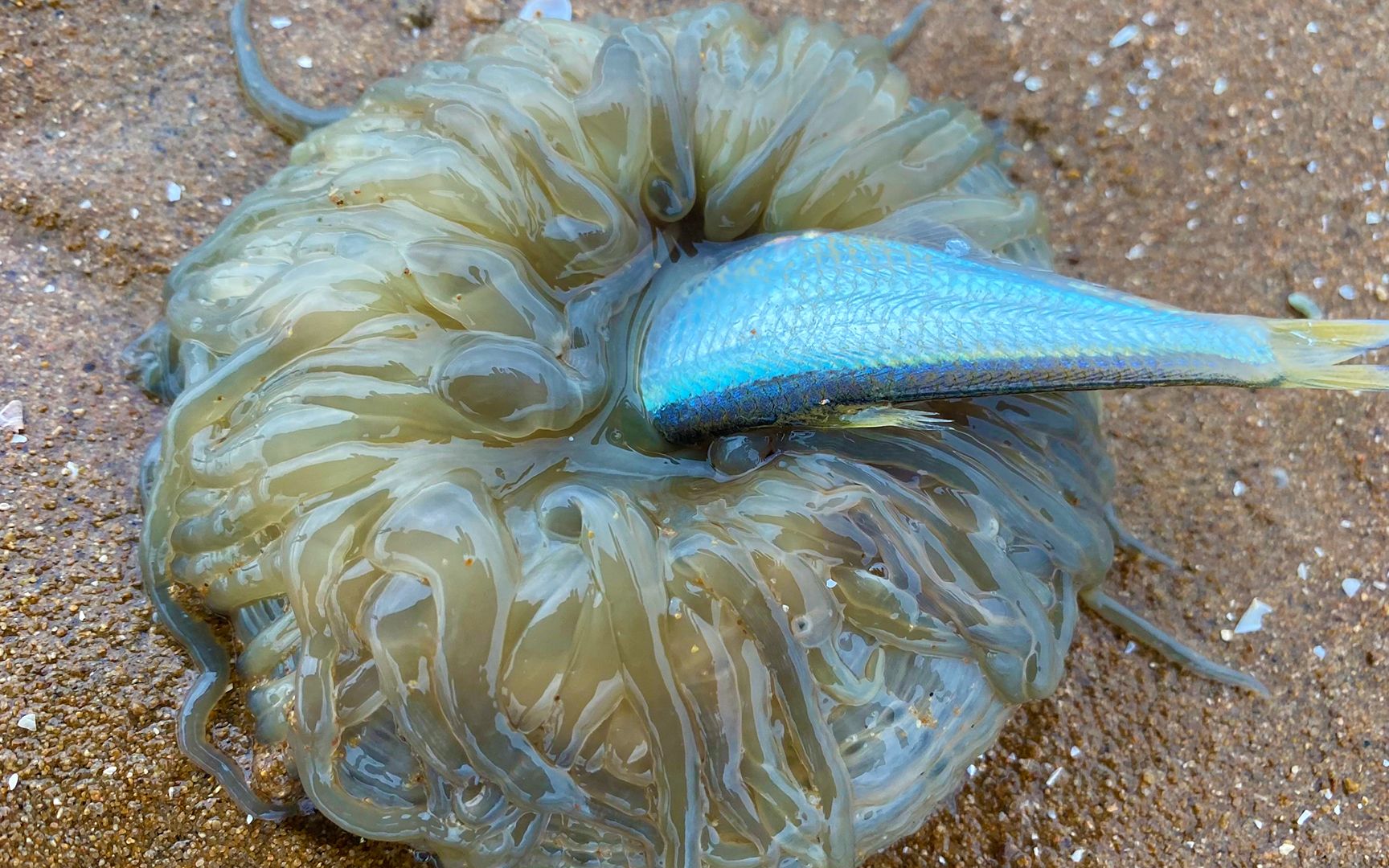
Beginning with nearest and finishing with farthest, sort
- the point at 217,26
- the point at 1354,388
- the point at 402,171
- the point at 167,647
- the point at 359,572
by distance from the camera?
the point at 359,572, the point at 1354,388, the point at 402,171, the point at 167,647, the point at 217,26

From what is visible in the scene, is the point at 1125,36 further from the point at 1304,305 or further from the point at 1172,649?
the point at 1172,649

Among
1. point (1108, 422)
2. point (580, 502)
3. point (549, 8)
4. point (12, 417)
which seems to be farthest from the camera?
point (549, 8)

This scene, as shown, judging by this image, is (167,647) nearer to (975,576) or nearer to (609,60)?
(609,60)

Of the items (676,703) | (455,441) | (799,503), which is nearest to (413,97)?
(455,441)

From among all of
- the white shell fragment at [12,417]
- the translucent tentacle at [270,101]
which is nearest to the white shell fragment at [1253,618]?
the translucent tentacle at [270,101]

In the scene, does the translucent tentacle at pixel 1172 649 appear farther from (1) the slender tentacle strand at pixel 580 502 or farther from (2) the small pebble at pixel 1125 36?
(2) the small pebble at pixel 1125 36

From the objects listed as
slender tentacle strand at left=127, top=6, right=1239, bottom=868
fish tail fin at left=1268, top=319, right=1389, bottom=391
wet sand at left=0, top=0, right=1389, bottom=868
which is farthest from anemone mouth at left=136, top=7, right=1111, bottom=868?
fish tail fin at left=1268, top=319, right=1389, bottom=391

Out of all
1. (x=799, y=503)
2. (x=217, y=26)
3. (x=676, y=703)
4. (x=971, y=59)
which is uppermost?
(x=971, y=59)

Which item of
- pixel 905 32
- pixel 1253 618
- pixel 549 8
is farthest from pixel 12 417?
pixel 1253 618
